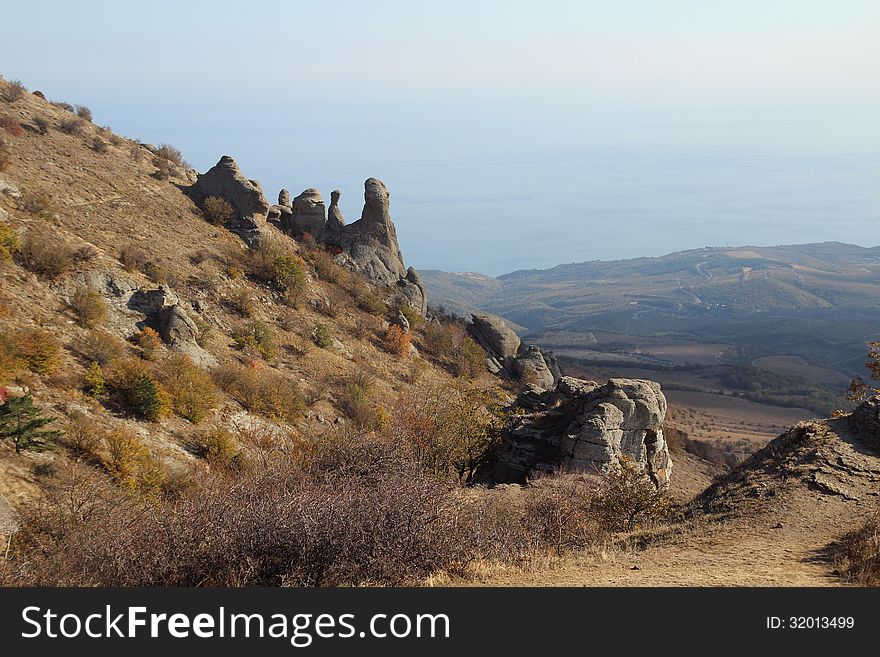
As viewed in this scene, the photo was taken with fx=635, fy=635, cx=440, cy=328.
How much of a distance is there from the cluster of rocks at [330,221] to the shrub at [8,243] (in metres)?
17.0

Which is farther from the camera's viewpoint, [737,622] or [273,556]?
[273,556]

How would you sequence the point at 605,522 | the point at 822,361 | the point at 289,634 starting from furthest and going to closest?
1. the point at 822,361
2. the point at 605,522
3. the point at 289,634

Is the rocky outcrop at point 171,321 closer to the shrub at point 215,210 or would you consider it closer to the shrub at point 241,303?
the shrub at point 241,303

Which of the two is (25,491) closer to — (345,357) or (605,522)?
(605,522)

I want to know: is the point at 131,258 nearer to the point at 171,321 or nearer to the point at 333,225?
the point at 171,321

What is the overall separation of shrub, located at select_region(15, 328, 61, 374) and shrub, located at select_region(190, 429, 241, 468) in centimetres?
552

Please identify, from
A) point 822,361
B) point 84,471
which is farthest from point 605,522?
point 822,361

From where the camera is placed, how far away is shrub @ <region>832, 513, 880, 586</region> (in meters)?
10.9

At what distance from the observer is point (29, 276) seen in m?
26.9

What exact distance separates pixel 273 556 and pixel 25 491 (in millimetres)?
9856

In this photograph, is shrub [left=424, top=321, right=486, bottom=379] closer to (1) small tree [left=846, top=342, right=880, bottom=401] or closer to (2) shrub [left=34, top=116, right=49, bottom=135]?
(1) small tree [left=846, top=342, right=880, bottom=401]

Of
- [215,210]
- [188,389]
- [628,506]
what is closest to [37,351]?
[188,389]

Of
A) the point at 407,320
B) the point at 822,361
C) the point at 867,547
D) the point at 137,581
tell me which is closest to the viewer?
the point at 137,581

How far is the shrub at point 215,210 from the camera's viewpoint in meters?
43.3
